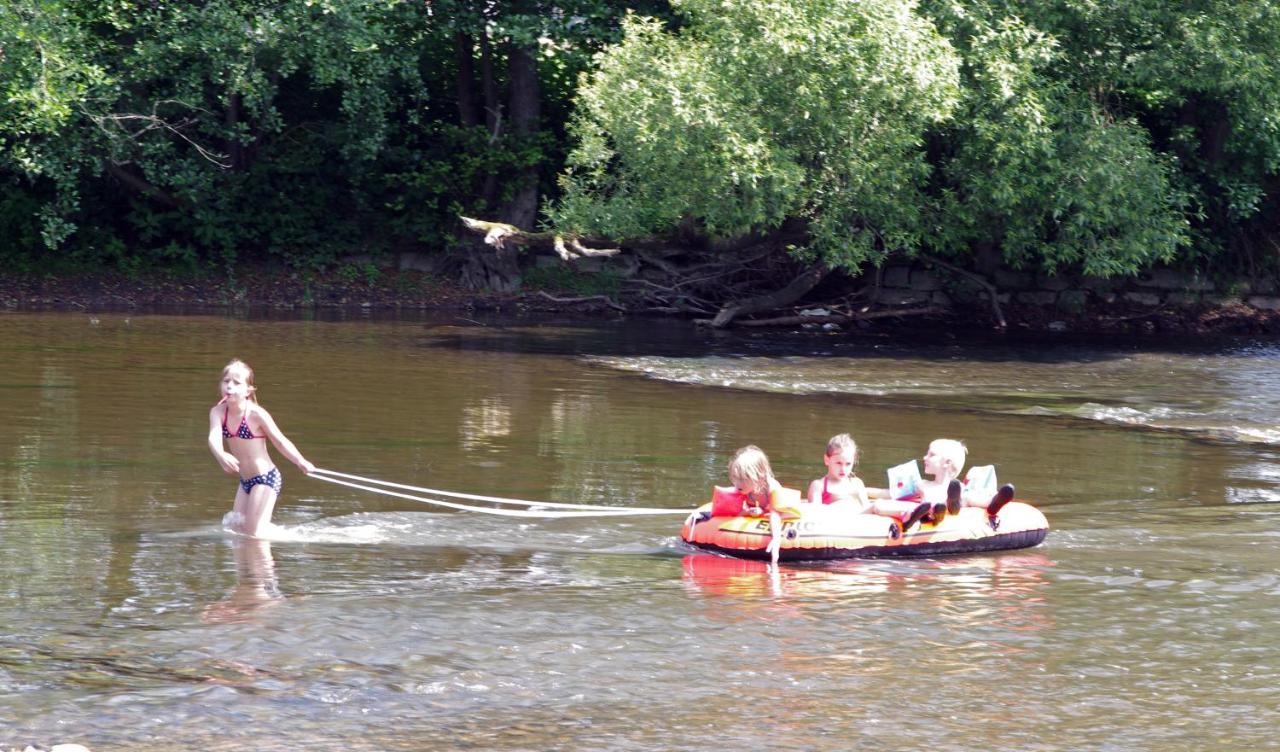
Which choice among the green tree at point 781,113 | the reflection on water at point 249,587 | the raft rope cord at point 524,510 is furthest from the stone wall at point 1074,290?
the reflection on water at point 249,587

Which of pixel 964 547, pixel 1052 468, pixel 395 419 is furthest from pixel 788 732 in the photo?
pixel 395 419

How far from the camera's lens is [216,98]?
2934 cm

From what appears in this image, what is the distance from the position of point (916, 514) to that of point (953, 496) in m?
0.26

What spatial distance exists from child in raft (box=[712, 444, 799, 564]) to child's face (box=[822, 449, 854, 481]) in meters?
Result: 0.43

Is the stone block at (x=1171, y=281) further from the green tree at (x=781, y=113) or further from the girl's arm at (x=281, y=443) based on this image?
the girl's arm at (x=281, y=443)

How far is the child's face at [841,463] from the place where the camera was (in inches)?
389

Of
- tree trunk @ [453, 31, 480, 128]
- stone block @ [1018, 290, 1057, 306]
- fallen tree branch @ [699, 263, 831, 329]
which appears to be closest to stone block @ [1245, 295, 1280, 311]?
stone block @ [1018, 290, 1057, 306]

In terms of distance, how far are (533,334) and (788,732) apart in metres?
18.7

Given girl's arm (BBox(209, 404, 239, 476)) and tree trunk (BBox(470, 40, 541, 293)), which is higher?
tree trunk (BBox(470, 40, 541, 293))

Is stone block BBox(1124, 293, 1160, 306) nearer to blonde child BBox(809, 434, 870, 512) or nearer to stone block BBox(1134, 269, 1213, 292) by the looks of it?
stone block BBox(1134, 269, 1213, 292)

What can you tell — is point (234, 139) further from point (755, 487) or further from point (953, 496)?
point (953, 496)

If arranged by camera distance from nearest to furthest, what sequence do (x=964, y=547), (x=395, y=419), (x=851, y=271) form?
(x=964, y=547)
(x=395, y=419)
(x=851, y=271)

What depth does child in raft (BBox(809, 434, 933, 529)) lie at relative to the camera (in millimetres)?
9781

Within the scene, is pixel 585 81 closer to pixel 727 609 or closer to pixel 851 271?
pixel 851 271
